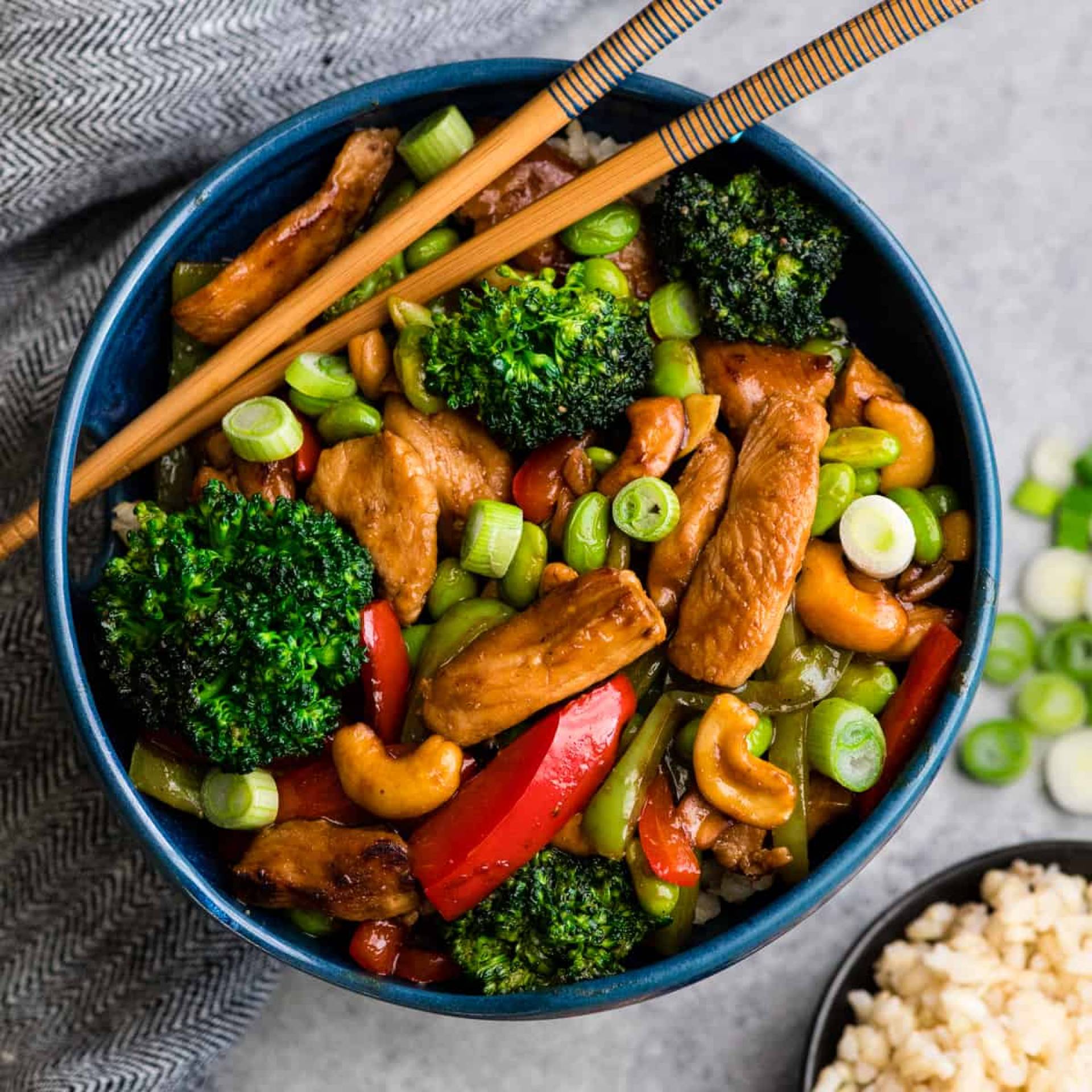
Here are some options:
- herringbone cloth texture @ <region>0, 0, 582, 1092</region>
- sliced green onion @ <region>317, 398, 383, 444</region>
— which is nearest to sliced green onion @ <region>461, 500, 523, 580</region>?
sliced green onion @ <region>317, 398, 383, 444</region>

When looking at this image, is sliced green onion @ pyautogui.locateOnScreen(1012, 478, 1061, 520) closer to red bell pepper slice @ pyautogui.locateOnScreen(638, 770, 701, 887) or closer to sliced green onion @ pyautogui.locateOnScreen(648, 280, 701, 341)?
sliced green onion @ pyautogui.locateOnScreen(648, 280, 701, 341)

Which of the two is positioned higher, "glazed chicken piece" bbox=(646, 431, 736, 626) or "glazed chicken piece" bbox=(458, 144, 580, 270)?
"glazed chicken piece" bbox=(458, 144, 580, 270)

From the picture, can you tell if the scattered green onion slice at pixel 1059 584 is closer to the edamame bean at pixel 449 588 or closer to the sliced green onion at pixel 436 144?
the edamame bean at pixel 449 588

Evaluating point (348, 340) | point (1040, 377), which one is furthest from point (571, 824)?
point (1040, 377)

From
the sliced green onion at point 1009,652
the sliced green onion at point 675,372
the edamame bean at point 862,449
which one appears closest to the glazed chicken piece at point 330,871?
the sliced green onion at point 675,372

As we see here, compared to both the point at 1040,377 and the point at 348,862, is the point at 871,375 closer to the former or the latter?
the point at 1040,377

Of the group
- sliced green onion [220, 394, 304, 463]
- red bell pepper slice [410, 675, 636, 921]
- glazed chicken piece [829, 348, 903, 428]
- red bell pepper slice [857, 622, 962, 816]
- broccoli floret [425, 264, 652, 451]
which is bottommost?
red bell pepper slice [857, 622, 962, 816]
